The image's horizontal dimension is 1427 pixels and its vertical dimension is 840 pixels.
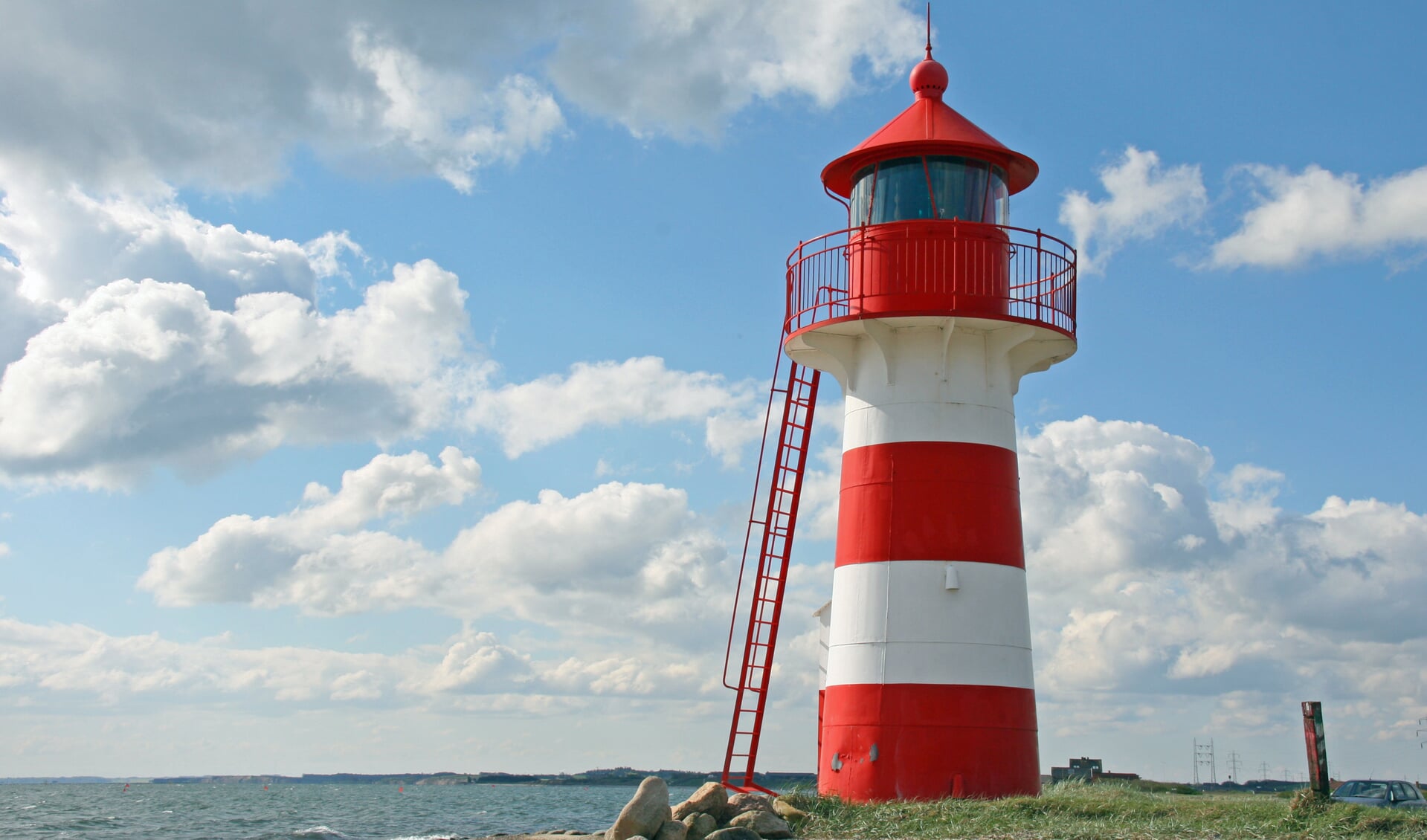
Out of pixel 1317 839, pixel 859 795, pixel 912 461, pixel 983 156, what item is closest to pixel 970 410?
pixel 912 461

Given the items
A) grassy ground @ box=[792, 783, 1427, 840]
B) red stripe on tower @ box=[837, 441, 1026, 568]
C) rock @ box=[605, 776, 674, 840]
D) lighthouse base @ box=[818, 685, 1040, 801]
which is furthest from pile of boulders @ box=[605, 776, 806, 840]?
red stripe on tower @ box=[837, 441, 1026, 568]

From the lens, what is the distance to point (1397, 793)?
67.6 ft

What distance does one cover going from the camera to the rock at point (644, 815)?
55.8 feet

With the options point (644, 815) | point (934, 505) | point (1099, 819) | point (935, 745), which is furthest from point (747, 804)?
point (934, 505)

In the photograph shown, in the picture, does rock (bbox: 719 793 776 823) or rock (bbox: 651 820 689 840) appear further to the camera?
rock (bbox: 719 793 776 823)

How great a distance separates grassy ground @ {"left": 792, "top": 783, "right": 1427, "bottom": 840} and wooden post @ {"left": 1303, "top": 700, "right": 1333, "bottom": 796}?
0.36 metres

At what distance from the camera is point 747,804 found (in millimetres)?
17891

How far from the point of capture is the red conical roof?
1958 centimetres

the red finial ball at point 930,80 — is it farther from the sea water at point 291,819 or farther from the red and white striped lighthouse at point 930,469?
the sea water at point 291,819

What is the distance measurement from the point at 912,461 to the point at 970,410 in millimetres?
1078

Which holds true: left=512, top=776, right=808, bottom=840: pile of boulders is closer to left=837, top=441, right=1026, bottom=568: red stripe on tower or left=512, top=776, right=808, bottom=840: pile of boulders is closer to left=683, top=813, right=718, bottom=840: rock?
left=683, top=813, right=718, bottom=840: rock

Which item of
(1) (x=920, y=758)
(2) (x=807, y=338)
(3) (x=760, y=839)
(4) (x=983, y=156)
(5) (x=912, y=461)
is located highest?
(4) (x=983, y=156)

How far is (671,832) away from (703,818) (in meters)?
0.67

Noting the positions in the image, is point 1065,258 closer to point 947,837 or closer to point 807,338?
point 807,338
